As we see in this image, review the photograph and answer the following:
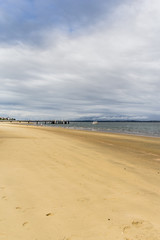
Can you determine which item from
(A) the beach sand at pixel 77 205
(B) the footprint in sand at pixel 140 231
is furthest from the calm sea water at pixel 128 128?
(B) the footprint in sand at pixel 140 231

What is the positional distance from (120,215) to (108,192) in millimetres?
1101

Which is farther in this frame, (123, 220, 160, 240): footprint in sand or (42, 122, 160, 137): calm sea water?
(42, 122, 160, 137): calm sea water

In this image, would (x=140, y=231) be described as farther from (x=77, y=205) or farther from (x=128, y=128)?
(x=128, y=128)

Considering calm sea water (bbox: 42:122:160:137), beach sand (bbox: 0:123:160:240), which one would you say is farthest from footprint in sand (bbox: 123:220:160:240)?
calm sea water (bbox: 42:122:160:137)

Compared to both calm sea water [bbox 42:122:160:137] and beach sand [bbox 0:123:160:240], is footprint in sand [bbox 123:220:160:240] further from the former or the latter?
calm sea water [bbox 42:122:160:137]

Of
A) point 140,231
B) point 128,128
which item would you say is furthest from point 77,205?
point 128,128

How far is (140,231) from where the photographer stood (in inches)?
111

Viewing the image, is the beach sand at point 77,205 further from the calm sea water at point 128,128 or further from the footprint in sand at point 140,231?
the calm sea water at point 128,128

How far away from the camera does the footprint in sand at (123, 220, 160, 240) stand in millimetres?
2679

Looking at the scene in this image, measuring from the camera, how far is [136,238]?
2.67m

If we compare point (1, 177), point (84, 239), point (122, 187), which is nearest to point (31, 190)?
point (1, 177)

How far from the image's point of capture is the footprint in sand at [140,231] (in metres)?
2.68

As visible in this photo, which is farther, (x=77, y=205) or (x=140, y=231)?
(x=77, y=205)

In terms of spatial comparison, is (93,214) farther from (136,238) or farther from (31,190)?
(31,190)
